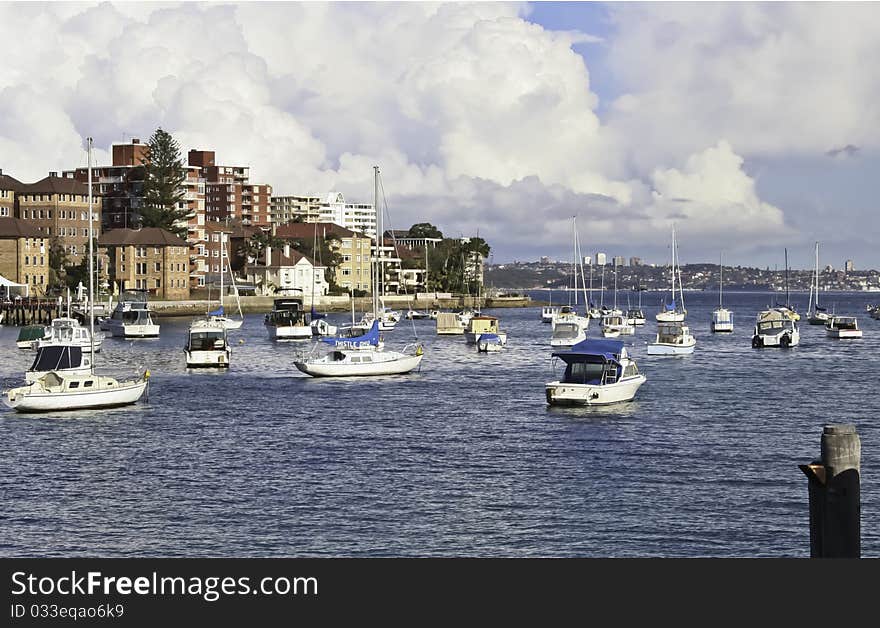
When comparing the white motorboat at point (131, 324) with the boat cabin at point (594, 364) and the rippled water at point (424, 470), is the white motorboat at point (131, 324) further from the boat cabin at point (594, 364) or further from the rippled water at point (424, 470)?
the boat cabin at point (594, 364)

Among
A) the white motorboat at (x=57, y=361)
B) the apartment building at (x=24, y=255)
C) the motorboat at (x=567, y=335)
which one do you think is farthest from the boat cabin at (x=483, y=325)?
the apartment building at (x=24, y=255)

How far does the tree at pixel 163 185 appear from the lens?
192000 millimetres

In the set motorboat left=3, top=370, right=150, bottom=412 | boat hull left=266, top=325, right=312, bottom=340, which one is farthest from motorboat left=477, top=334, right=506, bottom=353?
motorboat left=3, top=370, right=150, bottom=412

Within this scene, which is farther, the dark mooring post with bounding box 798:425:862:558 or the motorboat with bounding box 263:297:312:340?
the motorboat with bounding box 263:297:312:340

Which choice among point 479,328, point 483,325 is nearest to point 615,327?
point 483,325

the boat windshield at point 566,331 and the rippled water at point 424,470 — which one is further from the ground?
the boat windshield at point 566,331

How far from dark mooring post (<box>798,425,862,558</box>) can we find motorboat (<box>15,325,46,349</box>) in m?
89.7

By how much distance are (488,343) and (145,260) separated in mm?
93527

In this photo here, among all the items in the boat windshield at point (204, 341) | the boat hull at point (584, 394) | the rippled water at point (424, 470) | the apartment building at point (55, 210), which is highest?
the apartment building at point (55, 210)

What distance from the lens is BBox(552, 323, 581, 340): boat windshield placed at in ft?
344

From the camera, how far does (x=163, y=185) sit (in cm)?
19250

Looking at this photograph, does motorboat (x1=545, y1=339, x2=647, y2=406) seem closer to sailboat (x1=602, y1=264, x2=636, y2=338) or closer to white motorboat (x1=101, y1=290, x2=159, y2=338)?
sailboat (x1=602, y1=264, x2=636, y2=338)
